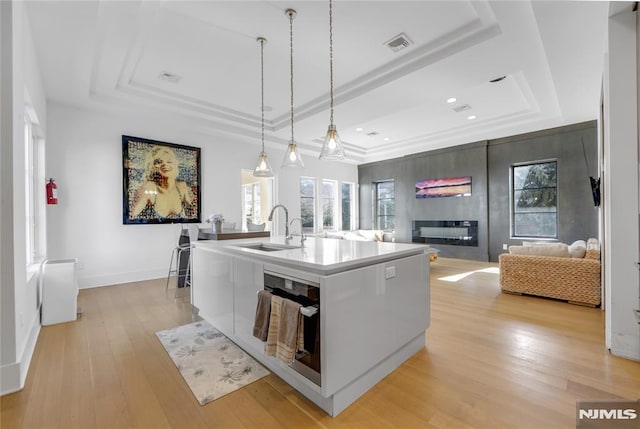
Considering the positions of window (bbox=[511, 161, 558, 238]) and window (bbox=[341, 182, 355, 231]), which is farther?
window (bbox=[341, 182, 355, 231])

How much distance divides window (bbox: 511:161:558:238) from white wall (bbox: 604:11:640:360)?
4414 mm

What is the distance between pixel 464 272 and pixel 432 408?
449cm

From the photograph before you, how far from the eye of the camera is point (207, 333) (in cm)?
280

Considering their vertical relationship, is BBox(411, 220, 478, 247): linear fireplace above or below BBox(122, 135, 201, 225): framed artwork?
below

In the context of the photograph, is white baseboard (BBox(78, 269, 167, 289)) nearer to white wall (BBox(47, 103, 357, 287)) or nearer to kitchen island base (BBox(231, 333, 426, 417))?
white wall (BBox(47, 103, 357, 287))

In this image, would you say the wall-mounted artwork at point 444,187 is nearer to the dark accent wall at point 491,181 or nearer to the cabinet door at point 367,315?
the dark accent wall at point 491,181

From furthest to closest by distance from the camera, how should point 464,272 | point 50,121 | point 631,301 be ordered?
point 464,272, point 50,121, point 631,301

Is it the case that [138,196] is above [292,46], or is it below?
below

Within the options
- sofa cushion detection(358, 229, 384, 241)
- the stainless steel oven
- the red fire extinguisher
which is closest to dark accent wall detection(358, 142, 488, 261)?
sofa cushion detection(358, 229, 384, 241)

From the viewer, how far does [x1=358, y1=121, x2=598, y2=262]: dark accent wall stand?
223 inches

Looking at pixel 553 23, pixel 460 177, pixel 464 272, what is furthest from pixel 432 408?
pixel 460 177

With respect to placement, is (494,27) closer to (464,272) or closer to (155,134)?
(464,272)

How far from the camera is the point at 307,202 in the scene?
8.20 m

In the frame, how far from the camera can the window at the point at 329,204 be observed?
8.79 metres
